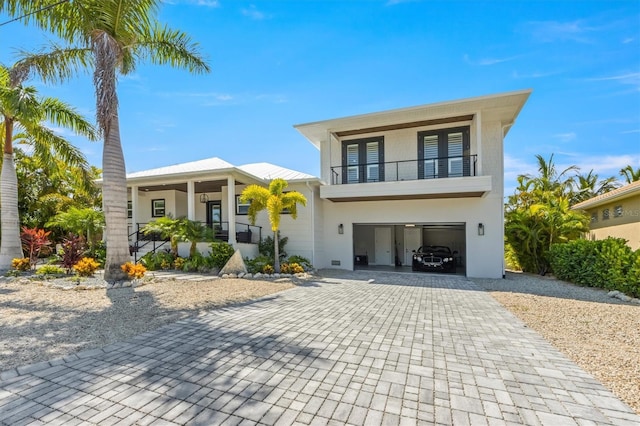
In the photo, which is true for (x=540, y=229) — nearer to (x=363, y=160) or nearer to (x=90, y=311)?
(x=363, y=160)

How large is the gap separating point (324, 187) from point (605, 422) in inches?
458

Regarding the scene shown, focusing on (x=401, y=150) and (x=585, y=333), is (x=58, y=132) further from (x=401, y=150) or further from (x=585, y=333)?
(x=585, y=333)

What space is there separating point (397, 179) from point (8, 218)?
15778 millimetres

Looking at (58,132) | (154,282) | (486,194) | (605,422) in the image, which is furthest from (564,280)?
(58,132)

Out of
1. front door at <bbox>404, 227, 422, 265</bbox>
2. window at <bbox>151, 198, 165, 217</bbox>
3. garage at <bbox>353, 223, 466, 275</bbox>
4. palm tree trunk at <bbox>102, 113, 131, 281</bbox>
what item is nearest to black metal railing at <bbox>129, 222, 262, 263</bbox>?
window at <bbox>151, 198, 165, 217</bbox>

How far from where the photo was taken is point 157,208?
18406 millimetres

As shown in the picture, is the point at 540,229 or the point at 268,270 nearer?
the point at 268,270

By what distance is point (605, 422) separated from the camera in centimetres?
268

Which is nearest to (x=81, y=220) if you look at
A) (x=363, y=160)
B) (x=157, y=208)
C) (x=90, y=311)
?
(x=157, y=208)

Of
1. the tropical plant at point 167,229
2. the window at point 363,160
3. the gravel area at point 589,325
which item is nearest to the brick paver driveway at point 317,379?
the gravel area at point 589,325

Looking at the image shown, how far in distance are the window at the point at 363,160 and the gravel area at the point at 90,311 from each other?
6.80 meters

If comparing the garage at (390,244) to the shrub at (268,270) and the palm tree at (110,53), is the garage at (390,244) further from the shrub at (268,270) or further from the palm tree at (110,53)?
the palm tree at (110,53)

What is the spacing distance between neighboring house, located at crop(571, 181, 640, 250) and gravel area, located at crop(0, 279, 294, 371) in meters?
13.6

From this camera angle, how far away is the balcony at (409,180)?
11.6m
